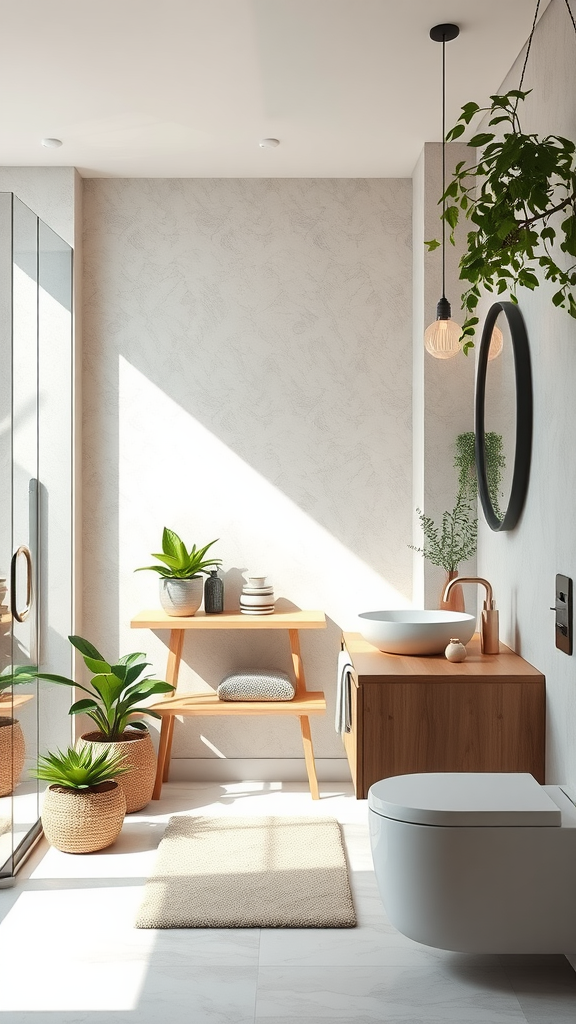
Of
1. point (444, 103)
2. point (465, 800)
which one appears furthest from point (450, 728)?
point (444, 103)

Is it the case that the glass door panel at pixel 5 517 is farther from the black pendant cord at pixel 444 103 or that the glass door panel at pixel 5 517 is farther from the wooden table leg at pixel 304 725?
the black pendant cord at pixel 444 103

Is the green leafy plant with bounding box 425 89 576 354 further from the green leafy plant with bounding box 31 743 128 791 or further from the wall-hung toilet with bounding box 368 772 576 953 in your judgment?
the green leafy plant with bounding box 31 743 128 791

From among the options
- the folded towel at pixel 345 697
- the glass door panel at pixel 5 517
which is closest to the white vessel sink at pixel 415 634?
the folded towel at pixel 345 697

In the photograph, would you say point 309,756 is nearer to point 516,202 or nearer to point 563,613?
point 563,613

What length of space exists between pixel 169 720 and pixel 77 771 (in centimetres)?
67

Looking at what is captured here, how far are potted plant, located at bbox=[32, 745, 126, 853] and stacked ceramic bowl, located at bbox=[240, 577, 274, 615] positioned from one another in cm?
85

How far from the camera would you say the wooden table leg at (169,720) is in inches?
149

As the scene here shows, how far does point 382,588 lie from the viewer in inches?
157

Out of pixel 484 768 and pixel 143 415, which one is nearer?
pixel 484 768

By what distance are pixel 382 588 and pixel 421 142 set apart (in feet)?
5.92

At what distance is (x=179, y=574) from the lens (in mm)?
3795

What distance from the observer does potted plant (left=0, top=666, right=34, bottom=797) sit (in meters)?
3.02

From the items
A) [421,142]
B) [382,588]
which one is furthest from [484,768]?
[421,142]

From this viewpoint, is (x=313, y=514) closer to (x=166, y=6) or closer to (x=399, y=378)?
(x=399, y=378)
